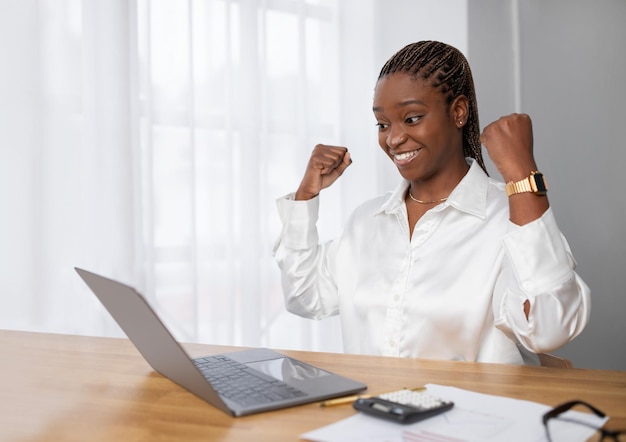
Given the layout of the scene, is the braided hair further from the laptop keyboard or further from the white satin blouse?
the laptop keyboard

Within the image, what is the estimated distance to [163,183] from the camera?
7.57ft

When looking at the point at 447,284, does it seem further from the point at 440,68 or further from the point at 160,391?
the point at 160,391

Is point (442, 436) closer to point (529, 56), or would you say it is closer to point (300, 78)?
point (300, 78)

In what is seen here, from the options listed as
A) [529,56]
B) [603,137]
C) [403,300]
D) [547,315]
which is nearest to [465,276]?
[403,300]

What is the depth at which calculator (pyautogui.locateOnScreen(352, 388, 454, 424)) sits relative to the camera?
2.53 ft

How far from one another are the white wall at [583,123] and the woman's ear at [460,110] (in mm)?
1538

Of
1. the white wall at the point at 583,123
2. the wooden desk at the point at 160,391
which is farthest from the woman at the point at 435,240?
the white wall at the point at 583,123

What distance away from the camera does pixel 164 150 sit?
7.58 feet

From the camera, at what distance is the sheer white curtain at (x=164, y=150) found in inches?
80.2

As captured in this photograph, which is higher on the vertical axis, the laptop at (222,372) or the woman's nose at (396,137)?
the woman's nose at (396,137)

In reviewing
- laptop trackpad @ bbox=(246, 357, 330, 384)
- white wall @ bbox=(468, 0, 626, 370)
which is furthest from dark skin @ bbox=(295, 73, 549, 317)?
white wall @ bbox=(468, 0, 626, 370)

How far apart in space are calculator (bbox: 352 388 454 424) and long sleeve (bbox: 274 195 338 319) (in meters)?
0.90

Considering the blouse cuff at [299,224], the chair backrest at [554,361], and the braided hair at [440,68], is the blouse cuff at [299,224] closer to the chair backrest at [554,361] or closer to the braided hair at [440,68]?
the braided hair at [440,68]

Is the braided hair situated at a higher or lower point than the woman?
higher
